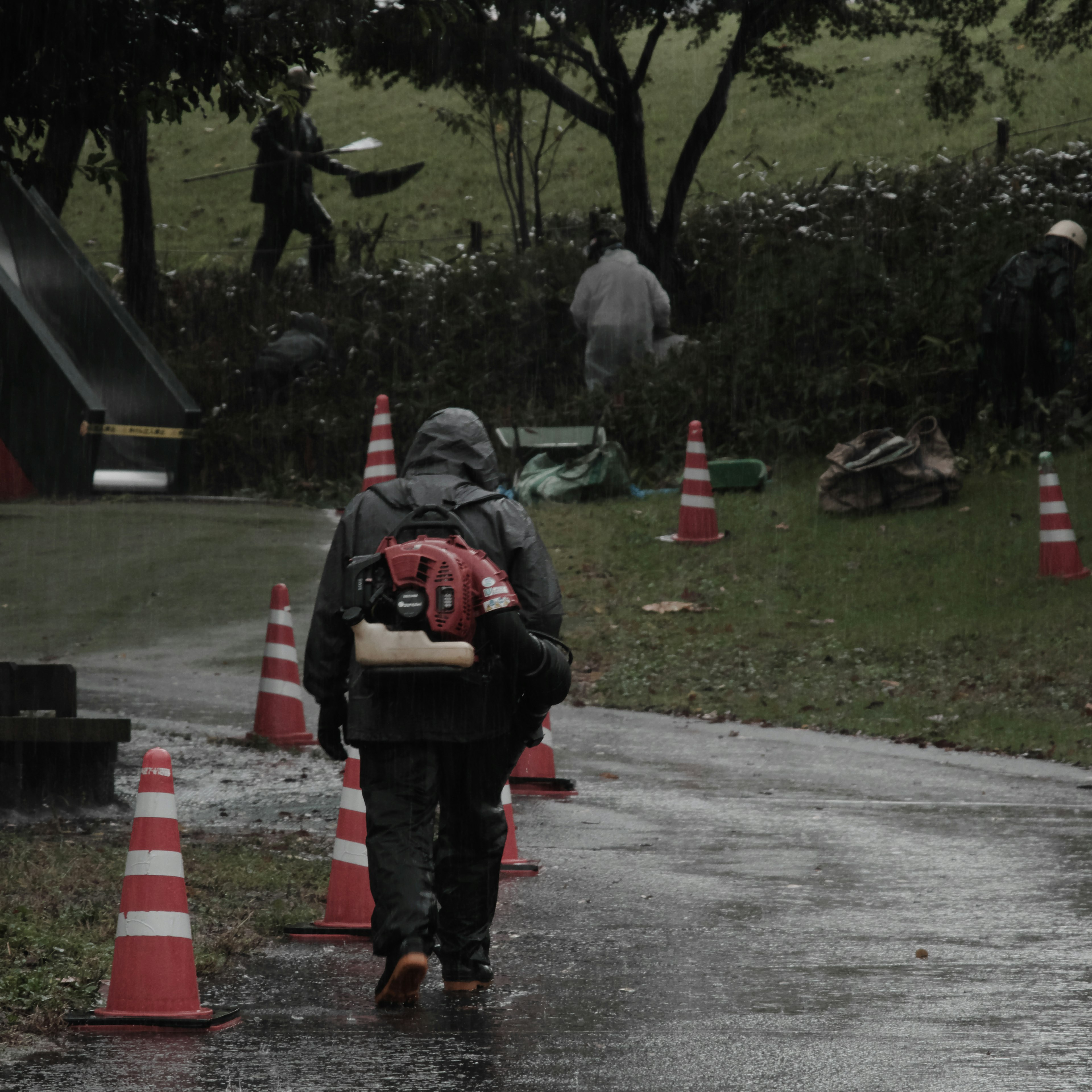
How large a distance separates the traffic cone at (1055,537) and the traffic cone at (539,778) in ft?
17.2

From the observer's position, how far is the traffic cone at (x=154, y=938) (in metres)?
4.58

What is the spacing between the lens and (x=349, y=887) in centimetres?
577

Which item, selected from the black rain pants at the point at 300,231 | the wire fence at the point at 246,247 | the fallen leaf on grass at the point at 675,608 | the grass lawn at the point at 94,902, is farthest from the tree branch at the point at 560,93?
the grass lawn at the point at 94,902

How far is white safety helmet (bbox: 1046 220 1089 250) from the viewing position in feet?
49.6

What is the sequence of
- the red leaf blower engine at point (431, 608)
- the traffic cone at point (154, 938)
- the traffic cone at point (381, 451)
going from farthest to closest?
the traffic cone at point (381, 451) < the red leaf blower engine at point (431, 608) < the traffic cone at point (154, 938)

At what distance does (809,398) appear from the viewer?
1809 cm

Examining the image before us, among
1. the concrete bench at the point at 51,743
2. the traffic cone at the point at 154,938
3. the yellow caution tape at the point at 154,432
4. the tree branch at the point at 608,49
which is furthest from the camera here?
the tree branch at the point at 608,49

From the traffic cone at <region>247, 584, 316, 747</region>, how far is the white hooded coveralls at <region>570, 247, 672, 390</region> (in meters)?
9.98

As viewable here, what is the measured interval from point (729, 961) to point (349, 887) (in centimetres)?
125

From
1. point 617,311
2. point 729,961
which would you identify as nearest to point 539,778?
point 729,961

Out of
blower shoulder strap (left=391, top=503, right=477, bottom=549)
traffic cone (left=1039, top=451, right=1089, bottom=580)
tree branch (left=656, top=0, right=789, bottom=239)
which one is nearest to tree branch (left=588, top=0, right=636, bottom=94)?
tree branch (left=656, top=0, right=789, bottom=239)

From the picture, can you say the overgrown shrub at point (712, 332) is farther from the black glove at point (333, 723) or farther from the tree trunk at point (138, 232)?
the black glove at point (333, 723)

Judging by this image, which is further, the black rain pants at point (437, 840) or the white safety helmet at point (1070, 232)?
the white safety helmet at point (1070, 232)

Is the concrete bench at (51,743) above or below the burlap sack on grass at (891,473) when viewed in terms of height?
above
